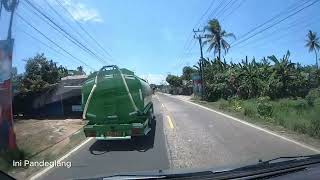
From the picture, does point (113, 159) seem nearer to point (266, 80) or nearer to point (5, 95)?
point (5, 95)

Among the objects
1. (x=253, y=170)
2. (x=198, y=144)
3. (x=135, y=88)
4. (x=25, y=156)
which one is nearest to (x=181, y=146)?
(x=198, y=144)

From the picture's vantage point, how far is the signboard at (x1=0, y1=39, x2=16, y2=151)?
12.3 meters

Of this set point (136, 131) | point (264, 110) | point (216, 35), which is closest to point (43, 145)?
point (136, 131)

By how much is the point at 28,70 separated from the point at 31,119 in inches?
197

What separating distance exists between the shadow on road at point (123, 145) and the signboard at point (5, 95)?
97.7 inches

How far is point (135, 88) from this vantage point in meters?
16.1

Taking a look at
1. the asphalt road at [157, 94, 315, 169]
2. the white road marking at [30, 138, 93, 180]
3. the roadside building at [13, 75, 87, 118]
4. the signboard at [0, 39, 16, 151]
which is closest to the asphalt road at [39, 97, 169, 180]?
the white road marking at [30, 138, 93, 180]

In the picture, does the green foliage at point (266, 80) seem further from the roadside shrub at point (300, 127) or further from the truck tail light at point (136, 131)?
the truck tail light at point (136, 131)

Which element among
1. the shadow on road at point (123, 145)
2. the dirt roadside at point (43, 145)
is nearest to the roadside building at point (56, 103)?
the dirt roadside at point (43, 145)

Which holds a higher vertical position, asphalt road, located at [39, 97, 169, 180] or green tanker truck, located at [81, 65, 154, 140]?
green tanker truck, located at [81, 65, 154, 140]

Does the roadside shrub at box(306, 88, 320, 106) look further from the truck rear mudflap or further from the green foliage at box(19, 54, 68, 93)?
the truck rear mudflap

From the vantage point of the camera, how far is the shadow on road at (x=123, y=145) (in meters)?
Result: 14.2

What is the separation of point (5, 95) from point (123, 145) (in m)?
4.33

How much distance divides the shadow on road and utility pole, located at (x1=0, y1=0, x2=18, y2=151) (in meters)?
2.49
